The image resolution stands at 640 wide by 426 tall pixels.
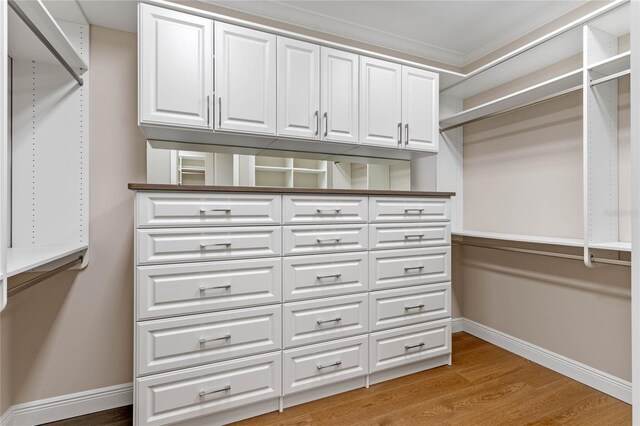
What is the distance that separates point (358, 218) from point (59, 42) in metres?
1.78

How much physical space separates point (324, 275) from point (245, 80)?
1228 millimetres

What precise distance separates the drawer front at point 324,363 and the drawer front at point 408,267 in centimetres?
40

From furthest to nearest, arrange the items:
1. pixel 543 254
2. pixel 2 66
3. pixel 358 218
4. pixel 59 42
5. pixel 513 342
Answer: pixel 513 342, pixel 543 254, pixel 358 218, pixel 59 42, pixel 2 66

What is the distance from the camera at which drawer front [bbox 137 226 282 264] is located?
1.67 m

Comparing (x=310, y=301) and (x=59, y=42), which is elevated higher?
(x=59, y=42)

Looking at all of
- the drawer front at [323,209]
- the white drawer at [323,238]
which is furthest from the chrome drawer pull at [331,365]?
the drawer front at [323,209]

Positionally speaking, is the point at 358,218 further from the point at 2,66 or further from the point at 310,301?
the point at 2,66

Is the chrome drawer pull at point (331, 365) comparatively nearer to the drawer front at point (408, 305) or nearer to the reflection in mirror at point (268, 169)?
the drawer front at point (408, 305)

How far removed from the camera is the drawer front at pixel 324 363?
6.42 ft

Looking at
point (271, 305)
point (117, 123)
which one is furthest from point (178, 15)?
point (271, 305)

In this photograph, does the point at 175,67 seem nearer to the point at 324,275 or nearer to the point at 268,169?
the point at 268,169

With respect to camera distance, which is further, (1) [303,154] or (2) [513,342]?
(2) [513,342]

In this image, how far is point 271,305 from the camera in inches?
75.0

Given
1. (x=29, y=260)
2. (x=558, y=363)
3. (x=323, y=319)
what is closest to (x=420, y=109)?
(x=323, y=319)
